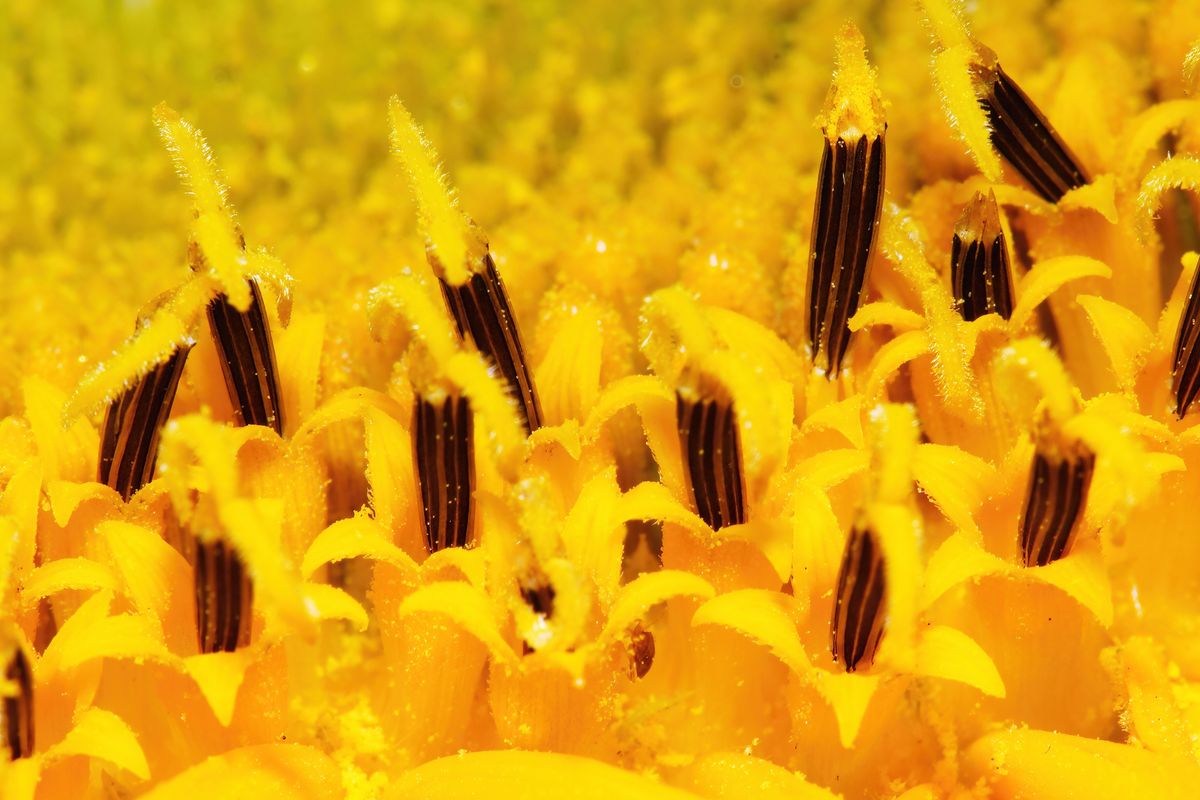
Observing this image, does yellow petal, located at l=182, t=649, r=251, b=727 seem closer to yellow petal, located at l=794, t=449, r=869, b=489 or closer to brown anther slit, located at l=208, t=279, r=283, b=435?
brown anther slit, located at l=208, t=279, r=283, b=435

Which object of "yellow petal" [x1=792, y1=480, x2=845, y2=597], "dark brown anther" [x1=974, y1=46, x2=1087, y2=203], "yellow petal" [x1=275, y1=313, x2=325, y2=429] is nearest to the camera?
"yellow petal" [x1=792, y1=480, x2=845, y2=597]

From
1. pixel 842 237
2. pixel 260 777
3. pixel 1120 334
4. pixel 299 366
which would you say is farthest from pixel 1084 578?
pixel 299 366

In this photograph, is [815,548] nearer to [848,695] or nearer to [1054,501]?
[848,695]

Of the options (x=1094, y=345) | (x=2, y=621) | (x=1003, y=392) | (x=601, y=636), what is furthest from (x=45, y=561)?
(x=1094, y=345)

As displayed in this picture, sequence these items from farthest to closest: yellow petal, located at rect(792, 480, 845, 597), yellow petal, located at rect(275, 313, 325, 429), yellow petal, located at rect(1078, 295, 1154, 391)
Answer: yellow petal, located at rect(275, 313, 325, 429) → yellow petal, located at rect(1078, 295, 1154, 391) → yellow petal, located at rect(792, 480, 845, 597)

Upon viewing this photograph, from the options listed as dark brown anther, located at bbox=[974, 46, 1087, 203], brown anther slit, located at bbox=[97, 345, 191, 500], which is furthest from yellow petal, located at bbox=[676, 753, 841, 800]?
dark brown anther, located at bbox=[974, 46, 1087, 203]

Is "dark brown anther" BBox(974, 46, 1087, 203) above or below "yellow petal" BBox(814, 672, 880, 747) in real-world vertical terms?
above
